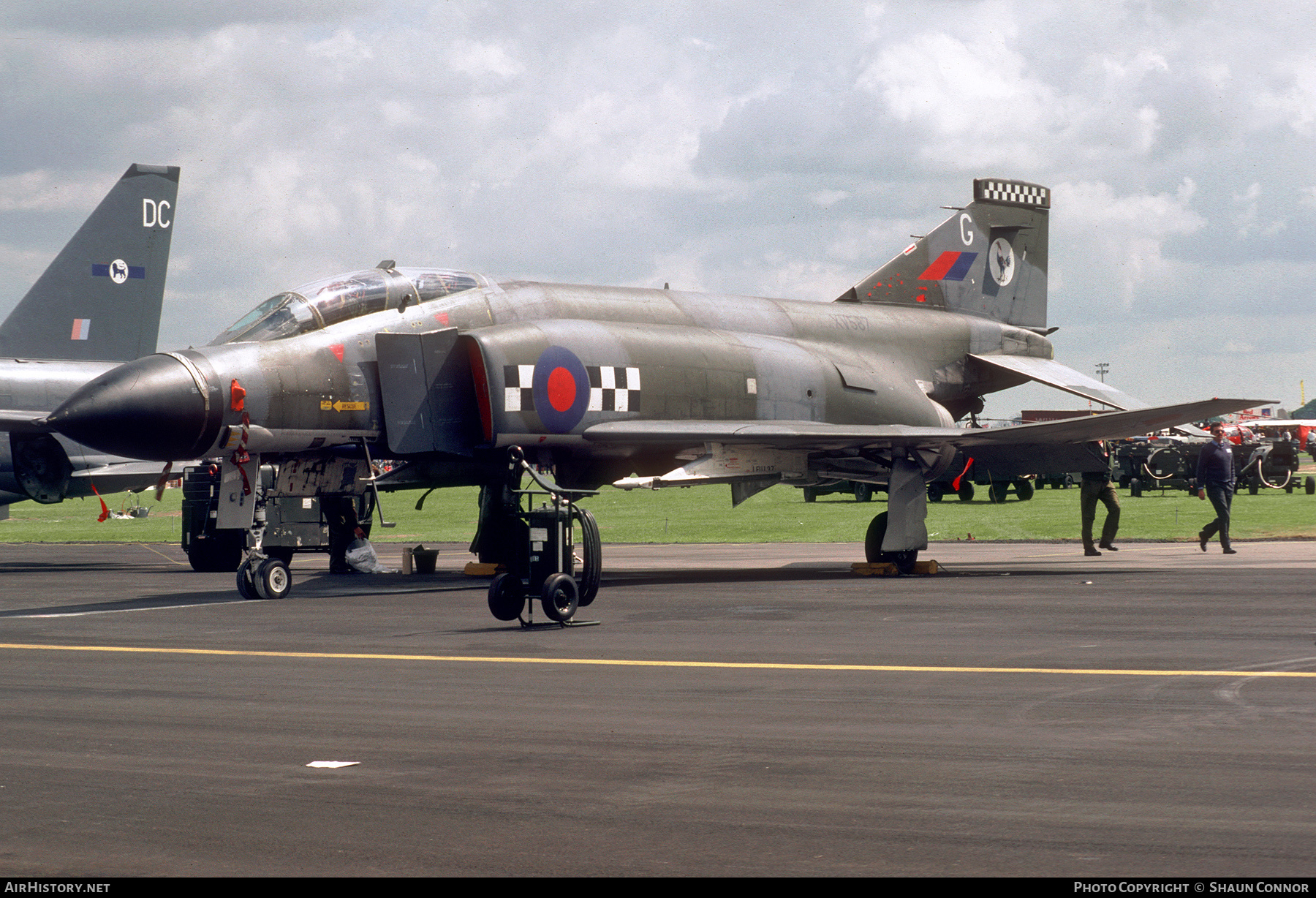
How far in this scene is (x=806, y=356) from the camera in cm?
2180

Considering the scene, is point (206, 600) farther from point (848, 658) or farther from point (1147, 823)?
point (1147, 823)

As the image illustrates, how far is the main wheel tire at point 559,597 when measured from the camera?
13094mm

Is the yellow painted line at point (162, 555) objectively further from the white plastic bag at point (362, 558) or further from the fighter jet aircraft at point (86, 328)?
the white plastic bag at point (362, 558)

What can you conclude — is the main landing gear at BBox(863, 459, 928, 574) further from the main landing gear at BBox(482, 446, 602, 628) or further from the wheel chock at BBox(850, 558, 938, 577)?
the main landing gear at BBox(482, 446, 602, 628)

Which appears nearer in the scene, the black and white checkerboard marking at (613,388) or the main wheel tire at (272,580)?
the main wheel tire at (272,580)

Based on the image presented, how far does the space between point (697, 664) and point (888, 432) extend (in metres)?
10.1

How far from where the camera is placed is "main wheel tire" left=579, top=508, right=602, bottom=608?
13852 mm

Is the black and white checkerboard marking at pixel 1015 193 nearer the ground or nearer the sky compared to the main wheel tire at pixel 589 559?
nearer the sky

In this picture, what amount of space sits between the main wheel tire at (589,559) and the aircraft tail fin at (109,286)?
1613cm

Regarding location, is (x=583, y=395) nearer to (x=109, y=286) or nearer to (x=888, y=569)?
(x=888, y=569)

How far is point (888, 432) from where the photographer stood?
64.7ft

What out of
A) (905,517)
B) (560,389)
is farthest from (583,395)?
(905,517)

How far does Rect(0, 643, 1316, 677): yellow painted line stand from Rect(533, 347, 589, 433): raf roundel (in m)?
7.56

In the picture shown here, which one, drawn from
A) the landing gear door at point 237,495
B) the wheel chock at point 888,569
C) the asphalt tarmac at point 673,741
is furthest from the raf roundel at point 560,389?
the wheel chock at point 888,569
